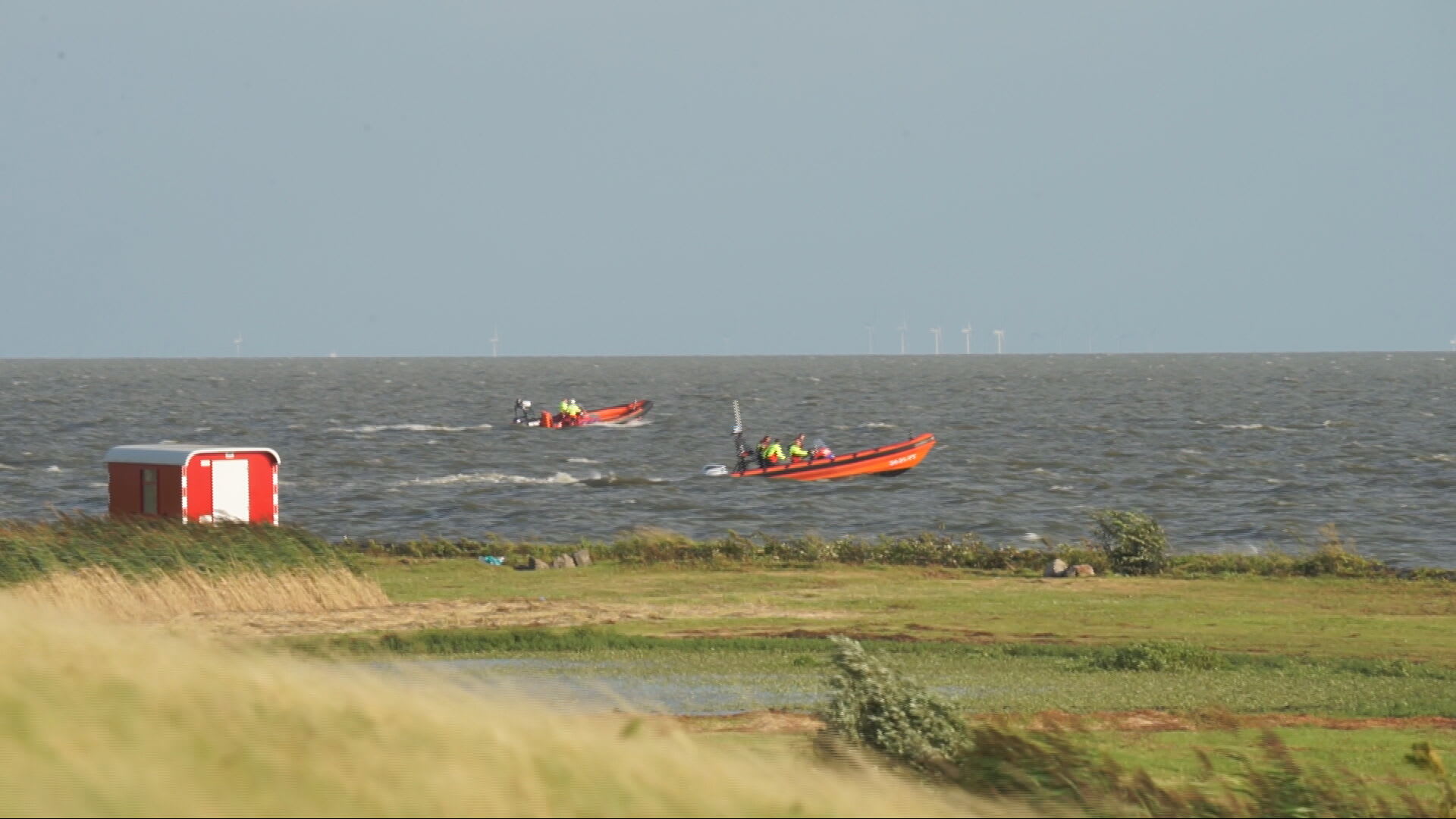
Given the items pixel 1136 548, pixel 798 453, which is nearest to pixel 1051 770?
pixel 1136 548

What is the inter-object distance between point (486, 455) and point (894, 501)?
91.3 ft

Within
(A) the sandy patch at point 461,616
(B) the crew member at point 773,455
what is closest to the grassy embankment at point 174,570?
(A) the sandy patch at point 461,616

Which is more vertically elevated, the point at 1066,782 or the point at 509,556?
the point at 1066,782

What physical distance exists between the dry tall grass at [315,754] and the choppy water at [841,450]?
4040 centimetres

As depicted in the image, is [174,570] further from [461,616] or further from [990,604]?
[990,604]

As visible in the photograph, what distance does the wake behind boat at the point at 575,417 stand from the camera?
342 ft

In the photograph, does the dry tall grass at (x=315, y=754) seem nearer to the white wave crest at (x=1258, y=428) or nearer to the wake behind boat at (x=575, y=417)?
the white wave crest at (x=1258, y=428)

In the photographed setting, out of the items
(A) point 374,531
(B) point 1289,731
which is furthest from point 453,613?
(A) point 374,531

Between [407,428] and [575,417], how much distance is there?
1096 cm

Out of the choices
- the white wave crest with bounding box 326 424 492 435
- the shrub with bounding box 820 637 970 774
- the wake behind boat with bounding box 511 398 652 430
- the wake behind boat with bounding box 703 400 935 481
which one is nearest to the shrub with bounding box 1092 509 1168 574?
the shrub with bounding box 820 637 970 774

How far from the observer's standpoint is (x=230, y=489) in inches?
1213

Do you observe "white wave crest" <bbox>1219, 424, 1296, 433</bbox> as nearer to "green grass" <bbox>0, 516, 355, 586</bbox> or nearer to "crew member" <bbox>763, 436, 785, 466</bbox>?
"crew member" <bbox>763, 436, 785, 466</bbox>

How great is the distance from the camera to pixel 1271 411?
116 m

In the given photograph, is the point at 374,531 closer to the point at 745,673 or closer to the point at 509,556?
the point at 509,556
